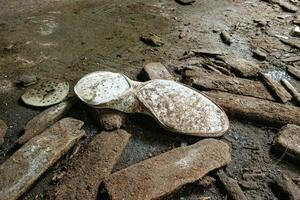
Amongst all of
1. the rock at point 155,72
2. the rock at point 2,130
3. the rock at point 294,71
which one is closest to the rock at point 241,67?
the rock at point 294,71

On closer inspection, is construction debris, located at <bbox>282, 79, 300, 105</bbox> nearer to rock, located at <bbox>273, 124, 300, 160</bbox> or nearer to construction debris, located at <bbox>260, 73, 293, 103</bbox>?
construction debris, located at <bbox>260, 73, 293, 103</bbox>

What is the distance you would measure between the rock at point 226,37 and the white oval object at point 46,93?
2223mm

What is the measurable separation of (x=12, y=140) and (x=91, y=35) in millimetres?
1851

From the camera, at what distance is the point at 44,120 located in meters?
2.52

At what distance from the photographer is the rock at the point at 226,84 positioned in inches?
120

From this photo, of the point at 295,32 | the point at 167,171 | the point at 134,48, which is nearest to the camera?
the point at 167,171

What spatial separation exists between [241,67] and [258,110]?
778 mm

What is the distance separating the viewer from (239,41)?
406cm

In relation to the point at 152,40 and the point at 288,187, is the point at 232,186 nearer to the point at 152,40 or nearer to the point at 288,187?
the point at 288,187

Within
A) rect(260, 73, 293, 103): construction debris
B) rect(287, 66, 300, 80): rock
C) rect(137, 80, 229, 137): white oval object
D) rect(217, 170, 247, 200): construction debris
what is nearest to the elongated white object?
rect(137, 80, 229, 137): white oval object

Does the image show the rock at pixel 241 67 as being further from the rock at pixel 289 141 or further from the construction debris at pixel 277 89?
the rock at pixel 289 141

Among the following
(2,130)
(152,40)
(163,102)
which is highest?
(163,102)

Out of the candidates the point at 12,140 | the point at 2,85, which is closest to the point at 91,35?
the point at 2,85

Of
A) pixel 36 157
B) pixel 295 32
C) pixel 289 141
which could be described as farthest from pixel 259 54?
pixel 36 157
